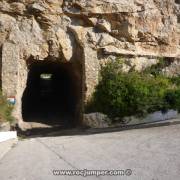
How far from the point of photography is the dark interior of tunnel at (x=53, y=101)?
19.0 m

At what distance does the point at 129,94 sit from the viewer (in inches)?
623

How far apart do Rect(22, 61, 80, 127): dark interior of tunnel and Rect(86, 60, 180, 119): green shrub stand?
7.68 ft

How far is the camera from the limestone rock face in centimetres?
1597

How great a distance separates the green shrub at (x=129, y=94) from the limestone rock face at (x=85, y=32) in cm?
59

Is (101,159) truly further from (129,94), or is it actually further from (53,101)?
(53,101)

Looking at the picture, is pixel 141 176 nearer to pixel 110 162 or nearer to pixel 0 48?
pixel 110 162

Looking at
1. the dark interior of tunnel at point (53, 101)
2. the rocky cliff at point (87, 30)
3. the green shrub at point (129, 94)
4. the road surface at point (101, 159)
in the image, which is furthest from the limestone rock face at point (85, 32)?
the road surface at point (101, 159)

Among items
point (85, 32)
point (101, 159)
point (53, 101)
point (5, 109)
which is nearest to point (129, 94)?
point (85, 32)

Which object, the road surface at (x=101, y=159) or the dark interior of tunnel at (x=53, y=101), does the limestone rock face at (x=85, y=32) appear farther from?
the road surface at (x=101, y=159)

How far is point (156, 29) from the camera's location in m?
18.5

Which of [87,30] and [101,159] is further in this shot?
[87,30]

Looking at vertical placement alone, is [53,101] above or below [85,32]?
below

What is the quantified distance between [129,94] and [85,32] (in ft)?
12.9

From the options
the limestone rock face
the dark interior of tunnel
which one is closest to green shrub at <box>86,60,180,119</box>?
the limestone rock face
